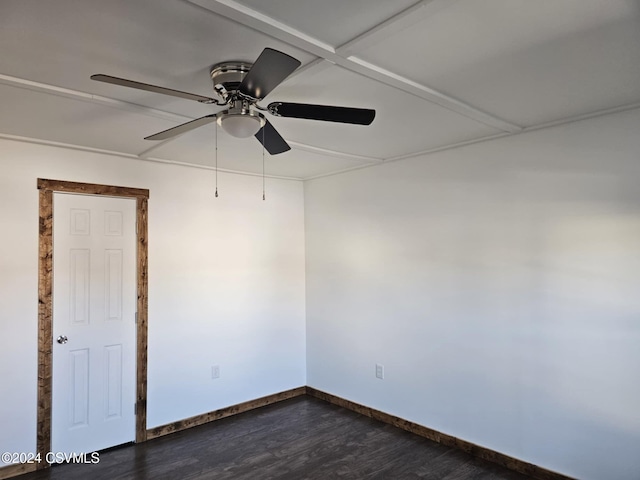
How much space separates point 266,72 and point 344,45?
0.36 meters

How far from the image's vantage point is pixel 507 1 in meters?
1.42

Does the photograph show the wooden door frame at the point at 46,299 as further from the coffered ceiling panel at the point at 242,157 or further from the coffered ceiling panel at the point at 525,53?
the coffered ceiling panel at the point at 525,53

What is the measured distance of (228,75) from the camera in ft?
6.08

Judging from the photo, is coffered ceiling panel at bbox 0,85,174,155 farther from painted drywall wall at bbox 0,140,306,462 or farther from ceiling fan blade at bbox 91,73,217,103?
ceiling fan blade at bbox 91,73,217,103

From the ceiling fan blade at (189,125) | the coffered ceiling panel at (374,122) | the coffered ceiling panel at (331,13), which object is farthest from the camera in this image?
the coffered ceiling panel at (374,122)

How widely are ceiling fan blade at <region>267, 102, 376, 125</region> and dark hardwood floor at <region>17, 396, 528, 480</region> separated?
2470 mm

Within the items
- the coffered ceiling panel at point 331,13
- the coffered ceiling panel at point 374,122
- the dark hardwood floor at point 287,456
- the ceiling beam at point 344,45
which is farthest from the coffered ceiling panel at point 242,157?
the dark hardwood floor at point 287,456

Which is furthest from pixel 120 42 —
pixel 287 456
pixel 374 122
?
pixel 287 456

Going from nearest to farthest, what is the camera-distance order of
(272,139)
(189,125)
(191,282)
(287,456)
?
(189,125) → (272,139) → (287,456) → (191,282)

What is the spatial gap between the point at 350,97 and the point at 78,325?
9.01ft

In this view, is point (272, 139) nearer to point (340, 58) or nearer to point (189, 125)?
point (189, 125)

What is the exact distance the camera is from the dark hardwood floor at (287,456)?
300 centimetres

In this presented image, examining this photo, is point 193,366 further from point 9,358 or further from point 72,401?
point 9,358
